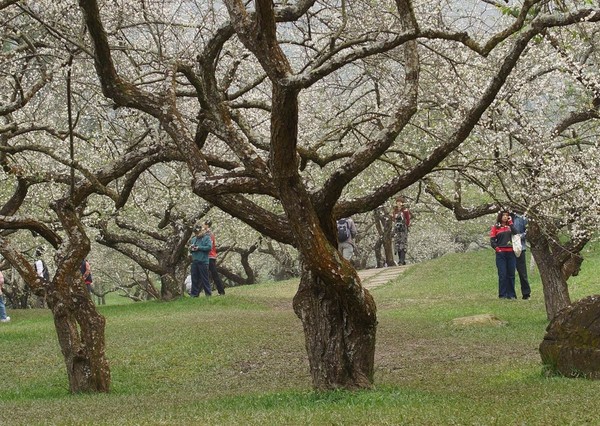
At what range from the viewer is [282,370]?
629 inches

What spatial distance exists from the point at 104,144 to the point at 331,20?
5.82 meters

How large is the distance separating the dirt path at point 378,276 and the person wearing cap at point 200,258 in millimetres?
6120

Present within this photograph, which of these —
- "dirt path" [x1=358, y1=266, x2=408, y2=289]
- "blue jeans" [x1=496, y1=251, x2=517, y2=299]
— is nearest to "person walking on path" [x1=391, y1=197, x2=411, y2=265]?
"dirt path" [x1=358, y1=266, x2=408, y2=289]

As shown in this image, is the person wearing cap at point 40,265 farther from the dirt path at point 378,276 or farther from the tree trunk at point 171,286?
the dirt path at point 378,276

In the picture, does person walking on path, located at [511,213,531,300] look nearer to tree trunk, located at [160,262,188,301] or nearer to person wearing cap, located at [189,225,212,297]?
person wearing cap, located at [189,225,212,297]

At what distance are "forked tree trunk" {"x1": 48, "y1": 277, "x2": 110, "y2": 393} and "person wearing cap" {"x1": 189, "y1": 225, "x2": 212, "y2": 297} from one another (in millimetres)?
17021

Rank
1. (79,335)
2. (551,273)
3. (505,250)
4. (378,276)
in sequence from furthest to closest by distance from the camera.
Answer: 1. (378,276)
2. (505,250)
3. (551,273)
4. (79,335)

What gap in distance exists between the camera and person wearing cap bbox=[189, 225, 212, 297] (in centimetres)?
3097

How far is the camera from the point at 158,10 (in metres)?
17.7

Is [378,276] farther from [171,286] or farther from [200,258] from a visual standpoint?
[200,258]

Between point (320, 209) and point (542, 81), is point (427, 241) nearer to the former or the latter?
point (542, 81)

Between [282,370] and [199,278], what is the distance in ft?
55.8

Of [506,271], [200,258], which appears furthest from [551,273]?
[200,258]

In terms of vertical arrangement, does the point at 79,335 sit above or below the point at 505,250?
below
